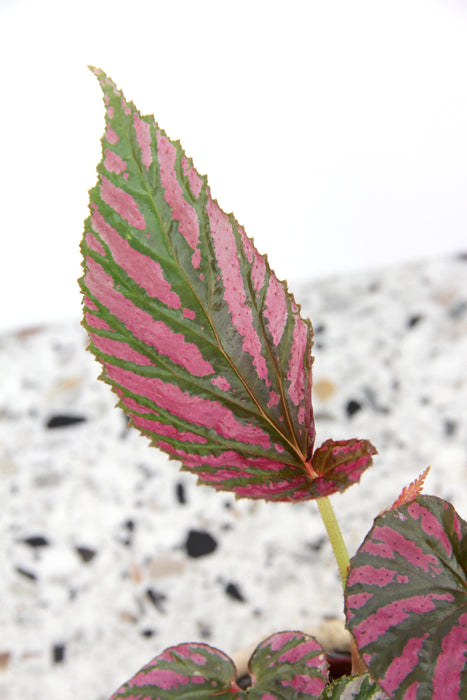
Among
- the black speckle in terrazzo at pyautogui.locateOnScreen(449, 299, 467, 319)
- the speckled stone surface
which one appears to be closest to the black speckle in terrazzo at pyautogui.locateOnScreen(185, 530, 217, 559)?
the speckled stone surface

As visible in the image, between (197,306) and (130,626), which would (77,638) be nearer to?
(130,626)

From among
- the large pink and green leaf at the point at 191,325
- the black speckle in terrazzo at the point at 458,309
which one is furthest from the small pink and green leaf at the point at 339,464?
the black speckle in terrazzo at the point at 458,309

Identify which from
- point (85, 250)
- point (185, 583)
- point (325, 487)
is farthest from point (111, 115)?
point (185, 583)

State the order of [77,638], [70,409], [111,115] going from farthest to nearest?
[70,409]
[77,638]
[111,115]

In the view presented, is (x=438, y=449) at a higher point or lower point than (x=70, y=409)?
lower

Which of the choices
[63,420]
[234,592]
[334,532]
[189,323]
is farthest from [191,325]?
[63,420]

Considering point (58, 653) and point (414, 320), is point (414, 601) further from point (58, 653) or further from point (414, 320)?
point (414, 320)

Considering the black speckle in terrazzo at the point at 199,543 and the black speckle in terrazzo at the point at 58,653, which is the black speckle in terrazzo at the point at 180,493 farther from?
the black speckle in terrazzo at the point at 58,653
